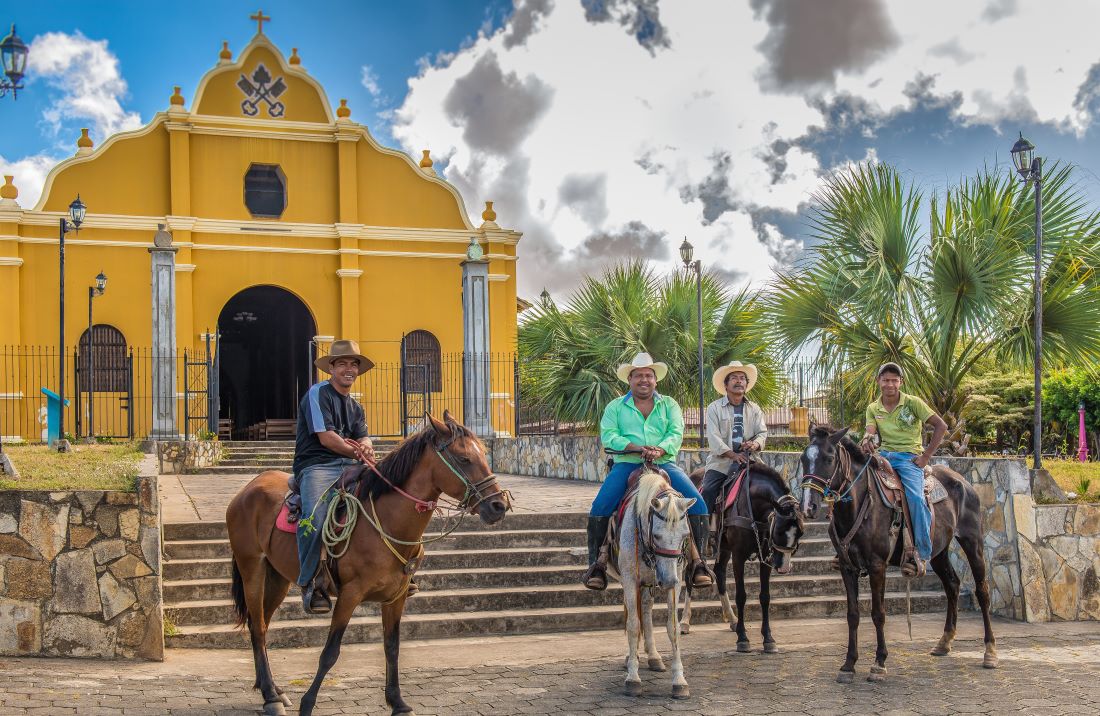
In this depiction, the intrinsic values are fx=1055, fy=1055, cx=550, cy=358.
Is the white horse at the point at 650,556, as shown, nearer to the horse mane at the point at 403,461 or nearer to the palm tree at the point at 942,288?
the horse mane at the point at 403,461

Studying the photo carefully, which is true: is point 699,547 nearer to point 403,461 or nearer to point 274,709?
point 403,461

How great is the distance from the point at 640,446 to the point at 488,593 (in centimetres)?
267

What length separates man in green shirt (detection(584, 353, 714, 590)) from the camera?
25.9ft

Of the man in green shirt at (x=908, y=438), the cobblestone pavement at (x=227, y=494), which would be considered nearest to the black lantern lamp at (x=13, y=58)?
the cobblestone pavement at (x=227, y=494)

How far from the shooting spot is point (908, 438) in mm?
8641

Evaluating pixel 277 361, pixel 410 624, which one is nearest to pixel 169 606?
pixel 410 624

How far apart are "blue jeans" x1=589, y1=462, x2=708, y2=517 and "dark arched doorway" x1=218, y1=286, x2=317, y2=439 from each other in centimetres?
2159

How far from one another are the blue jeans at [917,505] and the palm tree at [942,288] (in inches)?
168

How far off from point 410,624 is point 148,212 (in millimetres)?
19290

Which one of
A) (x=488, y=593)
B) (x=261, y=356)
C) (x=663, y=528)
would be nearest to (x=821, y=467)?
(x=663, y=528)

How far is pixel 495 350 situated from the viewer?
27.2 meters

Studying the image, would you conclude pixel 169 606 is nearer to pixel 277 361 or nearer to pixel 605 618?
pixel 605 618

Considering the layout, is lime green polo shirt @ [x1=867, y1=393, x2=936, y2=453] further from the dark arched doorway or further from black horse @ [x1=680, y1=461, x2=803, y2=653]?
the dark arched doorway

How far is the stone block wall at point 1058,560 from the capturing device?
10.1 m
